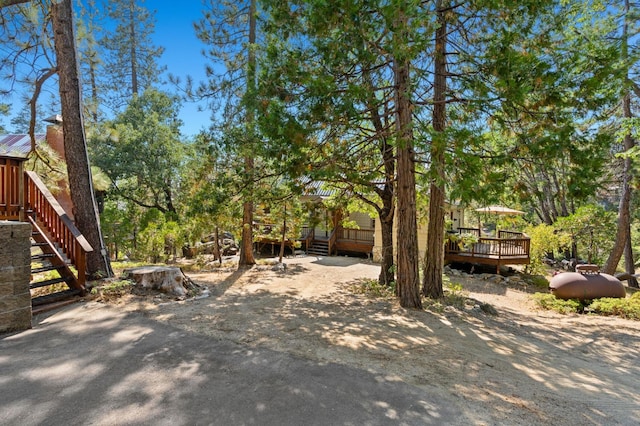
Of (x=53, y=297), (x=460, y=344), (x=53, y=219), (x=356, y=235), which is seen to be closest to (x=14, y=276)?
(x=53, y=297)

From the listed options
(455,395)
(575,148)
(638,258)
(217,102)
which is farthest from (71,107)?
(638,258)

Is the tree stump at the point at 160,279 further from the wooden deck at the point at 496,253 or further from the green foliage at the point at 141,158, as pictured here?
the wooden deck at the point at 496,253

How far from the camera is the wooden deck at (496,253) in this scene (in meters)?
13.3

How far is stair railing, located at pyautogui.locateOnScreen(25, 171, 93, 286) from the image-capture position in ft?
18.4

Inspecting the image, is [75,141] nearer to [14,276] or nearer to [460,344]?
[14,276]

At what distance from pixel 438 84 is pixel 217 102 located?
6.31 metres

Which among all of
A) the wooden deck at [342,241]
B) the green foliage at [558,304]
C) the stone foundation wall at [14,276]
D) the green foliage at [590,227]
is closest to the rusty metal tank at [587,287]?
the green foliage at [558,304]

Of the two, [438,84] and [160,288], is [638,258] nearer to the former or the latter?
[438,84]

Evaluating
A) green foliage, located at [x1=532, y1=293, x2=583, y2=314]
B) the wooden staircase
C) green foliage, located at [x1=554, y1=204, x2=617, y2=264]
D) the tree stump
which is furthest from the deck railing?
the wooden staircase

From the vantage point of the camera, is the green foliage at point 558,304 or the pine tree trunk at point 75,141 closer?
the pine tree trunk at point 75,141

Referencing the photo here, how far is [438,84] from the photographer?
7.34 m

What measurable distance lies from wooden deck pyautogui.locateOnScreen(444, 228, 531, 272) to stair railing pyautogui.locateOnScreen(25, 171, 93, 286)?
12378 mm

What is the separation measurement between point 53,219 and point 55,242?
16.5 inches

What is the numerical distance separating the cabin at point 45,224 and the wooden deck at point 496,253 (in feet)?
40.6
